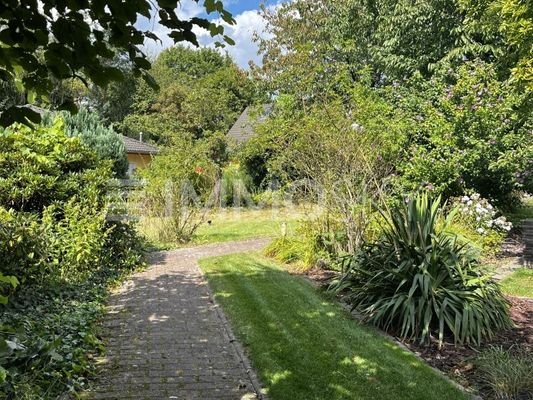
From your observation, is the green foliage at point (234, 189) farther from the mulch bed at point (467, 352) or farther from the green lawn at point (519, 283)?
the mulch bed at point (467, 352)

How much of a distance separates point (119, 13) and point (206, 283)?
6.33 m

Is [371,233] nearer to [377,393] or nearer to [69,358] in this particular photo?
[377,393]

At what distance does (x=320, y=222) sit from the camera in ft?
29.6

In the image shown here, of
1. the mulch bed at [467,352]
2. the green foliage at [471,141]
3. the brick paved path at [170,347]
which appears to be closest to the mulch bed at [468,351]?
the mulch bed at [467,352]

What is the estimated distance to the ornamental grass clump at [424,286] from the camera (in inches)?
206

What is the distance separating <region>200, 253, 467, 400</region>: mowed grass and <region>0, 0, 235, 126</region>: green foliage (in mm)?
2914

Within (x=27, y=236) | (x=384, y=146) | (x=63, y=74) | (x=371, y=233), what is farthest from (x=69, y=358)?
(x=384, y=146)

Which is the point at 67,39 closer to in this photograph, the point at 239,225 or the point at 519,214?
the point at 239,225

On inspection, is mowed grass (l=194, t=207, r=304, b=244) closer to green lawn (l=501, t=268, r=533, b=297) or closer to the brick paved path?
the brick paved path

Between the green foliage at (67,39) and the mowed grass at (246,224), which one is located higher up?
the green foliage at (67,39)

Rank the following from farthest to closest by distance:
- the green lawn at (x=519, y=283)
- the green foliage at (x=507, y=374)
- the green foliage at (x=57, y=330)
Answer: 1. the green lawn at (x=519, y=283)
2. the green foliage at (x=507, y=374)
3. the green foliage at (x=57, y=330)

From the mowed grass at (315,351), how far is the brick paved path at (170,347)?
8.3 inches

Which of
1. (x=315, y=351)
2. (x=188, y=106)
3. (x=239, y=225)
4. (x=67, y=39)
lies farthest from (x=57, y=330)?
(x=188, y=106)

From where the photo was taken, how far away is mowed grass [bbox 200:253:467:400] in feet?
13.1
